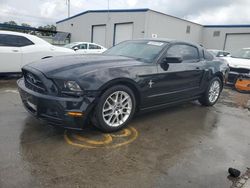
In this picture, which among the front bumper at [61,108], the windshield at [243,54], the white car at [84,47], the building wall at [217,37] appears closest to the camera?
the front bumper at [61,108]

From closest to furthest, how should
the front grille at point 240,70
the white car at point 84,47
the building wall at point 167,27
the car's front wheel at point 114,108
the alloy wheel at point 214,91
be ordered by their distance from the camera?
the car's front wheel at point 114,108
the alloy wheel at point 214,91
the front grille at point 240,70
the white car at point 84,47
the building wall at point 167,27

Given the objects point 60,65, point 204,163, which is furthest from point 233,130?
point 60,65

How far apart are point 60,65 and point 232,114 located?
4.06 meters

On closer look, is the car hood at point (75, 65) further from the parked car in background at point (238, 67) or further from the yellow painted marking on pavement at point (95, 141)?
the parked car in background at point (238, 67)

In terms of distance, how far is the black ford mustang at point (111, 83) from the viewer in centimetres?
341

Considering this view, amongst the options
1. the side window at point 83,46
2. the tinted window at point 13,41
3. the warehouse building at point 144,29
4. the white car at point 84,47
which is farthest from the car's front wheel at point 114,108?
the warehouse building at point 144,29

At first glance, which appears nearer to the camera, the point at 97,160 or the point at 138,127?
the point at 97,160

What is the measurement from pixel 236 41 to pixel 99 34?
541 inches

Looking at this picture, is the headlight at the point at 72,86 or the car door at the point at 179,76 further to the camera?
the car door at the point at 179,76

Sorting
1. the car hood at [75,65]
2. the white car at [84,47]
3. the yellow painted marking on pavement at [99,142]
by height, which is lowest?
the yellow painted marking on pavement at [99,142]

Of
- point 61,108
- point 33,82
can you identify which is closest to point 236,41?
point 33,82

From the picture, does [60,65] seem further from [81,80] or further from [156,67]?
[156,67]

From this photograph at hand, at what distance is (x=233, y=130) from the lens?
4676 mm

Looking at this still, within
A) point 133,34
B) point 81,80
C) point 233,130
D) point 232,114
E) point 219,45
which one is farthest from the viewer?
point 219,45
